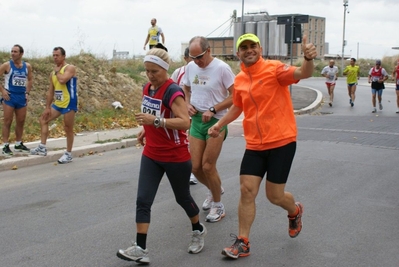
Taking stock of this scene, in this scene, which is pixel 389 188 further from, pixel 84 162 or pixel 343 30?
pixel 343 30

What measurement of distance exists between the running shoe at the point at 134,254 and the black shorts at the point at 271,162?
44.9 inches

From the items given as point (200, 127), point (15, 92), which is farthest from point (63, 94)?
point (200, 127)

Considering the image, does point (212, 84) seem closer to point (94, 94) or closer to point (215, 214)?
point (215, 214)

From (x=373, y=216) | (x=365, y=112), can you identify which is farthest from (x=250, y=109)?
(x=365, y=112)

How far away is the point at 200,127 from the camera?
632 cm

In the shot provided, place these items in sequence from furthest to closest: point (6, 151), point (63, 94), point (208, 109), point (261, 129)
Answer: point (6, 151) < point (63, 94) < point (208, 109) < point (261, 129)

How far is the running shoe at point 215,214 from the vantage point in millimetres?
6289

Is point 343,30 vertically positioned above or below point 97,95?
above

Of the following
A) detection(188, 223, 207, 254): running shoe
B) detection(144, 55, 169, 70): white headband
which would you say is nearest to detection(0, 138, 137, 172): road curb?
detection(188, 223, 207, 254): running shoe

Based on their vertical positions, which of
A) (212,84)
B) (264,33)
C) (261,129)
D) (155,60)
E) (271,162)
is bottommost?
(271,162)

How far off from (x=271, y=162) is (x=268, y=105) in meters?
0.52

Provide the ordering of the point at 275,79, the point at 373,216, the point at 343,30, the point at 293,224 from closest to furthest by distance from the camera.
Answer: the point at 275,79
the point at 293,224
the point at 373,216
the point at 343,30

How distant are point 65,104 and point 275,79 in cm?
593

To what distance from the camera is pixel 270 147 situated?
508cm
